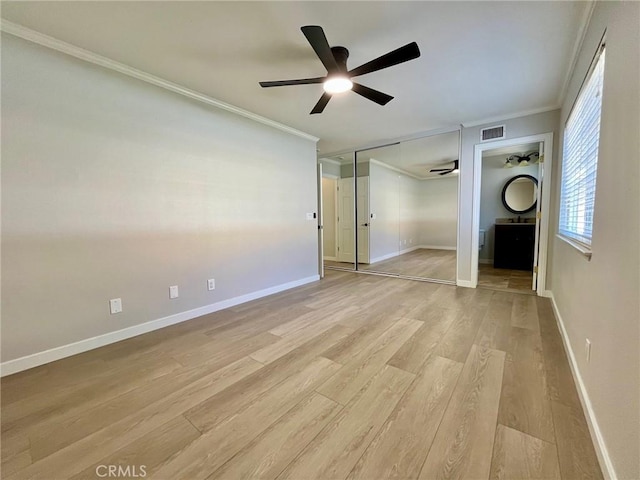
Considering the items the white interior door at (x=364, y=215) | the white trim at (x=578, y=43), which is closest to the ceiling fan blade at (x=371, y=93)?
the white trim at (x=578, y=43)

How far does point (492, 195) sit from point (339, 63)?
495cm

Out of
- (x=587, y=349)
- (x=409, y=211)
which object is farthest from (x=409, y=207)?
(x=587, y=349)

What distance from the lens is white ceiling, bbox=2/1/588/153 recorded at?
1703 mm

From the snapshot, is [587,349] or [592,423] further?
[587,349]

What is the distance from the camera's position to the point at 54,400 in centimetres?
158

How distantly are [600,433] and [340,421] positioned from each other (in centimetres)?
117

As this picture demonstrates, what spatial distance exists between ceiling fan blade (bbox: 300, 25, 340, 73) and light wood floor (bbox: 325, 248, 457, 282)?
12.1 ft

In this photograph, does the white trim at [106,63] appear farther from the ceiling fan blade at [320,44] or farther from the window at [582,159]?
the window at [582,159]

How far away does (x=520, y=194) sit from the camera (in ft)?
17.1

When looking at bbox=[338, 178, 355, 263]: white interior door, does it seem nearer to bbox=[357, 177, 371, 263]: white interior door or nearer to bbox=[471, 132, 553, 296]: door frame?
bbox=[357, 177, 371, 263]: white interior door

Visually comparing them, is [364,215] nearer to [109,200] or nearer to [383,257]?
[383,257]

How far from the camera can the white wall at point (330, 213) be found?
20.4ft

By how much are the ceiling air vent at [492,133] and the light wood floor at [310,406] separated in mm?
2461

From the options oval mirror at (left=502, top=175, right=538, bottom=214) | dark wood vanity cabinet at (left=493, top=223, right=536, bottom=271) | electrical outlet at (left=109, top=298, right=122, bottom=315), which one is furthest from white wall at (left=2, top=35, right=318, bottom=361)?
oval mirror at (left=502, top=175, right=538, bottom=214)
